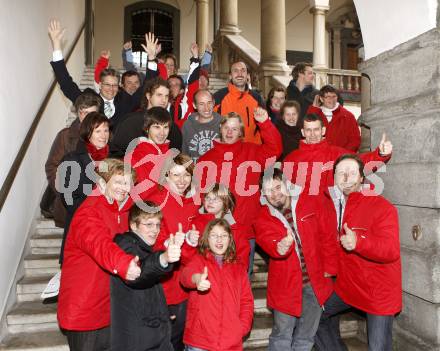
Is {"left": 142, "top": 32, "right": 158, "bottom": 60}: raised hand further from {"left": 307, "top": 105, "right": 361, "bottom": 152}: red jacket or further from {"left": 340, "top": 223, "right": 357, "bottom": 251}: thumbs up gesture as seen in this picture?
{"left": 340, "top": 223, "right": 357, "bottom": 251}: thumbs up gesture

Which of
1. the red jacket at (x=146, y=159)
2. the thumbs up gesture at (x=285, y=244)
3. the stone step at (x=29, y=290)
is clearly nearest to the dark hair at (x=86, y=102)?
the red jacket at (x=146, y=159)

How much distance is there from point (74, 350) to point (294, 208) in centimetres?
149

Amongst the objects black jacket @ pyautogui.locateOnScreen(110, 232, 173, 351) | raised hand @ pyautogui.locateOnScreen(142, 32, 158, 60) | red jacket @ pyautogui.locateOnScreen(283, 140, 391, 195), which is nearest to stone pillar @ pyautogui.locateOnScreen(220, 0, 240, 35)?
raised hand @ pyautogui.locateOnScreen(142, 32, 158, 60)

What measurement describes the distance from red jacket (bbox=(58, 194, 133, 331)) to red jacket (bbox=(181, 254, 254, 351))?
1.58 feet

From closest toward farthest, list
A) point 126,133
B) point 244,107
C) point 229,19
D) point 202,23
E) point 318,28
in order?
1. point 126,133
2. point 244,107
3. point 229,19
4. point 318,28
5. point 202,23

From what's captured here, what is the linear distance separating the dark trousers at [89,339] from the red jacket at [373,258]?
142cm

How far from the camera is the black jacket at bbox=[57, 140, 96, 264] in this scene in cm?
278

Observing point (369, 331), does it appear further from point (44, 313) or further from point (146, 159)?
point (44, 313)

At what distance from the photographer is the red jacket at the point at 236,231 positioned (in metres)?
2.79

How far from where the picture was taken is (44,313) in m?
3.23

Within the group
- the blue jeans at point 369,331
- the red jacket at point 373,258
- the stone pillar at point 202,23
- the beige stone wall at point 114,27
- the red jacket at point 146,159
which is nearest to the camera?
the red jacket at point 373,258

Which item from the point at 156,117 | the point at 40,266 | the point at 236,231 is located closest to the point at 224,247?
the point at 236,231

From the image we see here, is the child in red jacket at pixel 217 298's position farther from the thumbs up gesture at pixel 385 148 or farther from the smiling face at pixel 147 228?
the thumbs up gesture at pixel 385 148

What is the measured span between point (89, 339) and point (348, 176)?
1.70m
